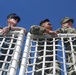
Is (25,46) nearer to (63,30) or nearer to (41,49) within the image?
(41,49)

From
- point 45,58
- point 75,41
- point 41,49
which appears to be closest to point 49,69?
point 45,58

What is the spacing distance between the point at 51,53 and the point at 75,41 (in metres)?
0.49

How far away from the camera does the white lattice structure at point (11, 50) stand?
3203 millimetres

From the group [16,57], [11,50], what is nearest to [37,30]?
[11,50]

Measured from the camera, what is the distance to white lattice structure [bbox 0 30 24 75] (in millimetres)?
3203

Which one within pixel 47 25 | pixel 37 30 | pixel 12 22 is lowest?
pixel 37 30

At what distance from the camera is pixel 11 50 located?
389cm

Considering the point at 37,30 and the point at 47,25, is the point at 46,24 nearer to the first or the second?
the point at 47,25

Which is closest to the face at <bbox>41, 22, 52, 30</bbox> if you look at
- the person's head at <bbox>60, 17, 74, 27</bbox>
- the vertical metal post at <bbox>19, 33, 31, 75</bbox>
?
the person's head at <bbox>60, 17, 74, 27</bbox>

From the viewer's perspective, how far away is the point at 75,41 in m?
4.01

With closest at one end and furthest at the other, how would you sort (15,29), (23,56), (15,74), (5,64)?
(15,74) → (23,56) → (5,64) → (15,29)

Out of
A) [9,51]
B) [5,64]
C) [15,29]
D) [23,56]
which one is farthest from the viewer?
[15,29]

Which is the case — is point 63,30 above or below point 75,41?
above

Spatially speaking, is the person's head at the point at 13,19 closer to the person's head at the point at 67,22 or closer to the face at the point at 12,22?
the face at the point at 12,22
